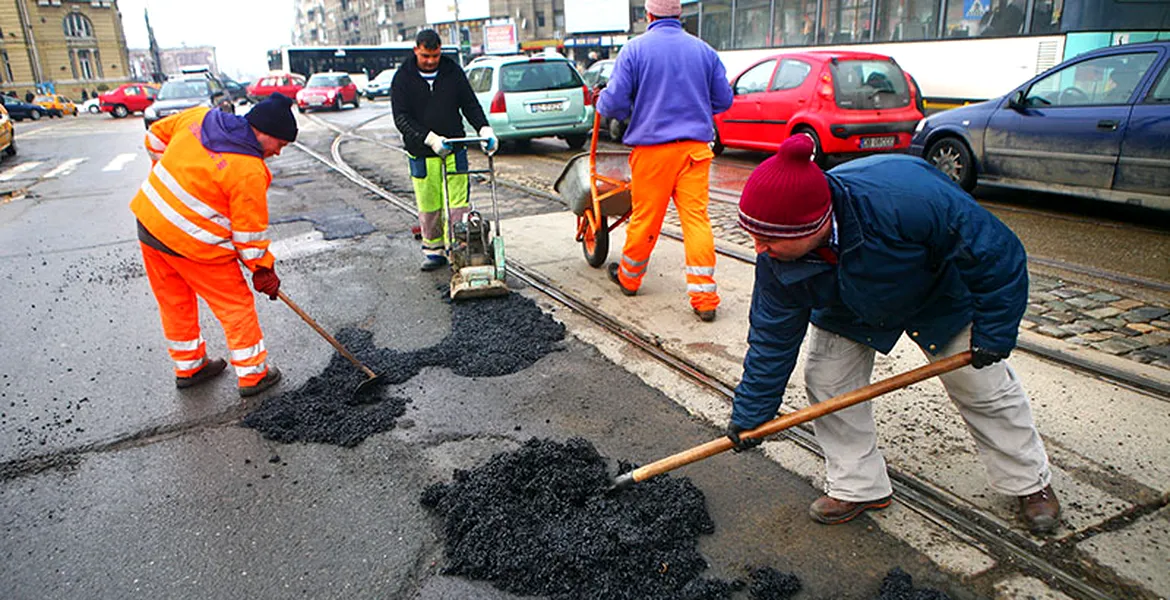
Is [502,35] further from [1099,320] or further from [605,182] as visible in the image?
[1099,320]

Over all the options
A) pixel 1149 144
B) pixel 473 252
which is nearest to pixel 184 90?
pixel 473 252

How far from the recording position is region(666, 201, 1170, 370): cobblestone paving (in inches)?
168

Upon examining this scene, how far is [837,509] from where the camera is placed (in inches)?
111

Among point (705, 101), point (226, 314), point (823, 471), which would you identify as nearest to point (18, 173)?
point (226, 314)

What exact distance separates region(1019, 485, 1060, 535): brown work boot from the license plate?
7917 millimetres

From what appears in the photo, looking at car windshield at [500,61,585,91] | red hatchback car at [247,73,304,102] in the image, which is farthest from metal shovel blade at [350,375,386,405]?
red hatchback car at [247,73,304,102]

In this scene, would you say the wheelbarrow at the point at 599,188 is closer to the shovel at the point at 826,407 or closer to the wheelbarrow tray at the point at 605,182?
the wheelbarrow tray at the point at 605,182

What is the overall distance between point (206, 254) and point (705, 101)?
10.1ft

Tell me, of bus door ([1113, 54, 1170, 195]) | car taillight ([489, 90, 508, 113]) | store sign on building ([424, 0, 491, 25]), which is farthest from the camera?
store sign on building ([424, 0, 491, 25])

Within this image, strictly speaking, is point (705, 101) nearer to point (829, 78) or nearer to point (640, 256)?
point (640, 256)

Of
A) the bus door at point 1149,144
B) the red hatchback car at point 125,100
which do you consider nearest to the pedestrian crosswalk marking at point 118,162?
the bus door at point 1149,144

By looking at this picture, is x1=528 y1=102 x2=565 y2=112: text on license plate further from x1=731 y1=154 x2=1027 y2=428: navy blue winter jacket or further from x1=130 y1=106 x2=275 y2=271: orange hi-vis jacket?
x1=731 y1=154 x2=1027 y2=428: navy blue winter jacket

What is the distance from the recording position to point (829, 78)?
32.6 feet

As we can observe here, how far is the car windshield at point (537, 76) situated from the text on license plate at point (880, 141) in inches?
223
